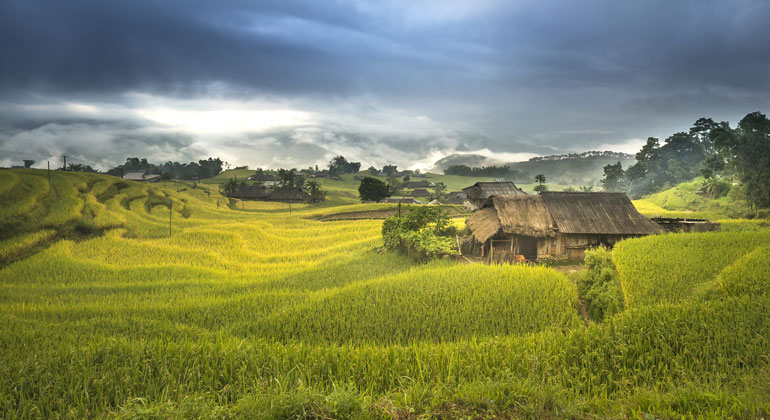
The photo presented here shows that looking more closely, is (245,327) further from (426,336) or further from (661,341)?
(661,341)

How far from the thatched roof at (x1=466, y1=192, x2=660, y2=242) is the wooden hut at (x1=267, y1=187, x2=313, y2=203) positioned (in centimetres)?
4422

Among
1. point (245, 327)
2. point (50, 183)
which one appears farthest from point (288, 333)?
point (50, 183)

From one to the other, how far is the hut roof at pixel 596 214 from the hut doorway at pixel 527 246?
1670mm

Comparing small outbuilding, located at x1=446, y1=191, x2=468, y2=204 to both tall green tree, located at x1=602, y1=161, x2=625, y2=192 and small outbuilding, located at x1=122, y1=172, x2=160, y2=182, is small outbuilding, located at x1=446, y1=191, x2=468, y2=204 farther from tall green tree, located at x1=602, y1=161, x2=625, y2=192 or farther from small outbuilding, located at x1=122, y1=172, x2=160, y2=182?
small outbuilding, located at x1=122, y1=172, x2=160, y2=182

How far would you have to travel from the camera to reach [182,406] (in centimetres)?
357

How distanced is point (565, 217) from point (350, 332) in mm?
15413

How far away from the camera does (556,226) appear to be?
18062 millimetres

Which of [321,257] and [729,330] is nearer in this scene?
[729,330]

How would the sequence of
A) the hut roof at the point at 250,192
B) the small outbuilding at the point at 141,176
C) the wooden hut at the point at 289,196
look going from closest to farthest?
1. the wooden hut at the point at 289,196
2. the hut roof at the point at 250,192
3. the small outbuilding at the point at 141,176

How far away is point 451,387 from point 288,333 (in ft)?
16.2

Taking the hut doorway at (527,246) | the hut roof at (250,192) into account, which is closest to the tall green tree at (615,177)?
the hut doorway at (527,246)

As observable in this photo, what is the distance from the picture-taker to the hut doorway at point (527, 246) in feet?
61.4

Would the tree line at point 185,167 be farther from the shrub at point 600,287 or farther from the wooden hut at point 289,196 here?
the shrub at point 600,287

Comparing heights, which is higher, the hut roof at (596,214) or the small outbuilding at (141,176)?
the small outbuilding at (141,176)
